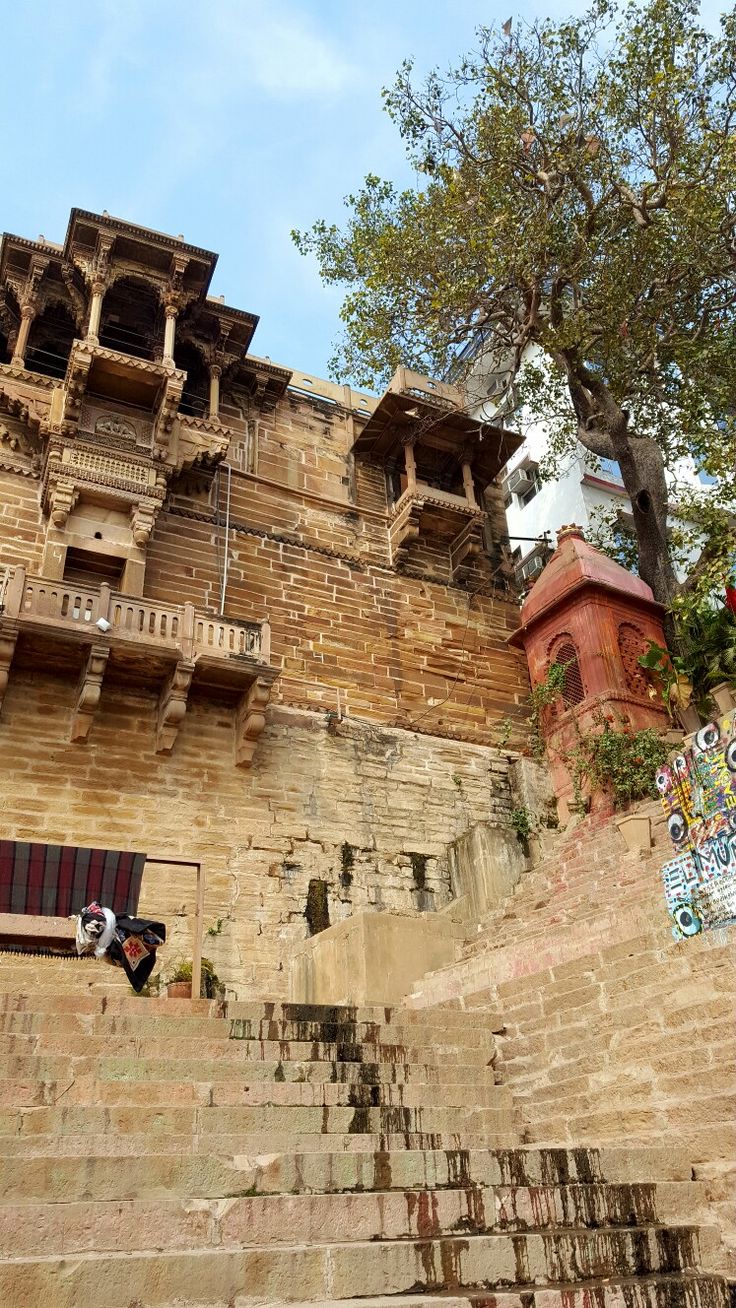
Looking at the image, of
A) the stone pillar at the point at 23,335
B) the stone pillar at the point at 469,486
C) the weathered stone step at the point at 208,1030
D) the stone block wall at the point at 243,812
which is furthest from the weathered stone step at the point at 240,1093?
the stone pillar at the point at 469,486

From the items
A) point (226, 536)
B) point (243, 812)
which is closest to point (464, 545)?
point (226, 536)

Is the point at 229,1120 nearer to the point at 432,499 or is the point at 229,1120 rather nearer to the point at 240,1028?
the point at 240,1028

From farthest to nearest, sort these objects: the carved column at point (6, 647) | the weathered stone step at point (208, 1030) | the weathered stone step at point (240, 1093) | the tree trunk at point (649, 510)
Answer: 1. the tree trunk at point (649, 510)
2. the carved column at point (6, 647)
3. the weathered stone step at point (208, 1030)
4. the weathered stone step at point (240, 1093)

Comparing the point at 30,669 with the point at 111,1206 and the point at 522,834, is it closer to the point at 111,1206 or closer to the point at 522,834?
the point at 522,834

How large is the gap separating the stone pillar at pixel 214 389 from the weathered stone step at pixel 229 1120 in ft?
39.2

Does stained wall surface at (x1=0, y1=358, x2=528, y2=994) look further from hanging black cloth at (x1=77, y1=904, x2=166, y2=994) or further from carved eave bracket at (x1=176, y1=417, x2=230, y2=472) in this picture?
hanging black cloth at (x1=77, y1=904, x2=166, y2=994)

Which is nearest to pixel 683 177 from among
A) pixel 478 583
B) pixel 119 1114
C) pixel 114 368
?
pixel 478 583

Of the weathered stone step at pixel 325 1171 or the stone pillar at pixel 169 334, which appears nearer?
the weathered stone step at pixel 325 1171

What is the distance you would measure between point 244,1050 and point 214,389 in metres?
12.0

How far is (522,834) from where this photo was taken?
582 inches

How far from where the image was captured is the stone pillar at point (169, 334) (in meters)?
14.6

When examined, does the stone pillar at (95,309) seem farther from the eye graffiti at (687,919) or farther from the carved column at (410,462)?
the eye graffiti at (687,919)

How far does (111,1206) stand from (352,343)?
645 inches

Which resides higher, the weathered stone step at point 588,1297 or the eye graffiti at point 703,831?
the eye graffiti at point 703,831
